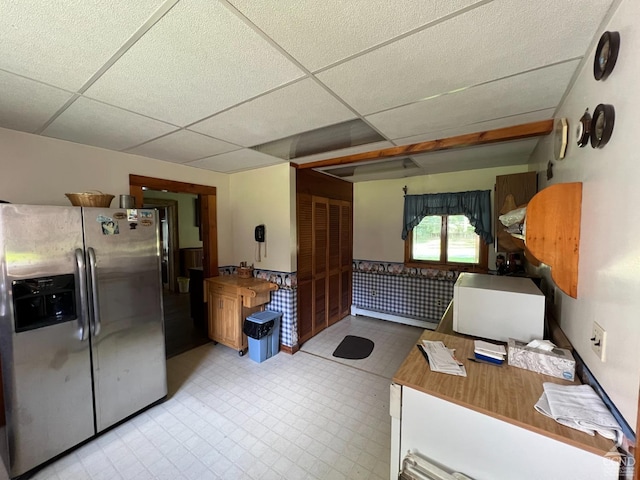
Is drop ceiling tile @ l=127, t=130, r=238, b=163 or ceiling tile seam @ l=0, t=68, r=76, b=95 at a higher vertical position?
drop ceiling tile @ l=127, t=130, r=238, b=163

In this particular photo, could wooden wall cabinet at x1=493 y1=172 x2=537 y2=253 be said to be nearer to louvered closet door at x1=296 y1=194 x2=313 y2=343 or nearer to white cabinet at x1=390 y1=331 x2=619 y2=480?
white cabinet at x1=390 y1=331 x2=619 y2=480

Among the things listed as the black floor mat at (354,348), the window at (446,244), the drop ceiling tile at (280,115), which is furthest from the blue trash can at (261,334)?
the window at (446,244)

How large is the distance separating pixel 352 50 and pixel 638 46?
0.92 metres

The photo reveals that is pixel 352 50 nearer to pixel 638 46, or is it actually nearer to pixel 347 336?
pixel 638 46

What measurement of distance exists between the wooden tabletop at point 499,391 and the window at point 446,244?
97.8 inches

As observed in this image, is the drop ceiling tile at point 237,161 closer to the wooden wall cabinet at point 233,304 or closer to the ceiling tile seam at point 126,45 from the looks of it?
the ceiling tile seam at point 126,45

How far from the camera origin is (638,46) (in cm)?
77

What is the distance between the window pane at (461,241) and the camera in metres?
3.58

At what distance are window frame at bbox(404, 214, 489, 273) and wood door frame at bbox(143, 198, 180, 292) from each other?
5083 mm

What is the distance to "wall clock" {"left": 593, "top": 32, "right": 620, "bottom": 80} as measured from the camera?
0.88 metres

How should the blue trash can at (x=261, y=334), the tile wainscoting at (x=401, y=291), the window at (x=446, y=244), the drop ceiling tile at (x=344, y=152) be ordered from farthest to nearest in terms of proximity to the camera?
the tile wainscoting at (x=401, y=291)
the window at (x=446, y=244)
the blue trash can at (x=261, y=334)
the drop ceiling tile at (x=344, y=152)

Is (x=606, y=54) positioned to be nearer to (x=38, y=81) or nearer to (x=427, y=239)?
(x=38, y=81)

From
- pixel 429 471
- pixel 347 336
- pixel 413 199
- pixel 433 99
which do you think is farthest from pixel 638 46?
pixel 347 336

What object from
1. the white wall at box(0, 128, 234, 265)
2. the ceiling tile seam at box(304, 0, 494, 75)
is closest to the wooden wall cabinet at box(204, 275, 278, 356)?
the white wall at box(0, 128, 234, 265)
